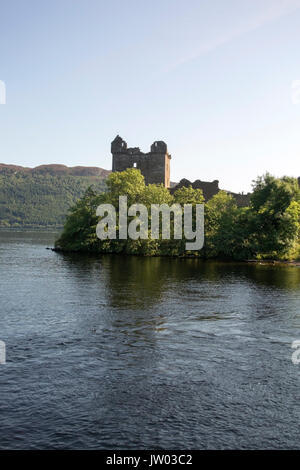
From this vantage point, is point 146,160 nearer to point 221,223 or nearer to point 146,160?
point 146,160

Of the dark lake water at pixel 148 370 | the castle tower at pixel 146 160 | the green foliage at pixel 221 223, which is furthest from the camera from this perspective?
the castle tower at pixel 146 160

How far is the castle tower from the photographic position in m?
114

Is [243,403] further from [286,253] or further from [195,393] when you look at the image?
[286,253]

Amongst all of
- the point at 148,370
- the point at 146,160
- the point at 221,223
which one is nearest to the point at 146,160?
the point at 146,160

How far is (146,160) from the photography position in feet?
377

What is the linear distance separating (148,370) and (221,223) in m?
57.2

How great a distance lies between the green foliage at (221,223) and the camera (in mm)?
66312

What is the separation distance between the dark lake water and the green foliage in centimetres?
3295

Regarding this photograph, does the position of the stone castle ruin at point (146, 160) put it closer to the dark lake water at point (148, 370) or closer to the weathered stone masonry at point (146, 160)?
the weathered stone masonry at point (146, 160)

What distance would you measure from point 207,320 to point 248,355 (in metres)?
6.53

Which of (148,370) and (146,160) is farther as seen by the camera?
(146,160)

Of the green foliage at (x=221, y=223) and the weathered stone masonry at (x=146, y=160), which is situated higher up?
the weathered stone masonry at (x=146, y=160)

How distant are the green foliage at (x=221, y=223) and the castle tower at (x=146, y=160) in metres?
30.9

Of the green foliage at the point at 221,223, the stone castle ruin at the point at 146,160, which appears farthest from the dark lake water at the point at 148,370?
the stone castle ruin at the point at 146,160
